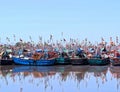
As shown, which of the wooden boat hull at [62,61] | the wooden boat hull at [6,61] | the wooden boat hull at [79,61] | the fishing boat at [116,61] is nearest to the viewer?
the fishing boat at [116,61]

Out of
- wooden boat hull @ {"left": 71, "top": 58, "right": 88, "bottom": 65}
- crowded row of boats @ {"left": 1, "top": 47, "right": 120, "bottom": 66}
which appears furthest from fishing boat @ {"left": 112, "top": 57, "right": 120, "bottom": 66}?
wooden boat hull @ {"left": 71, "top": 58, "right": 88, "bottom": 65}

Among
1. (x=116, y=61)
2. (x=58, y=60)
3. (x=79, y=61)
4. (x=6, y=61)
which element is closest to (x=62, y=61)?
(x=58, y=60)

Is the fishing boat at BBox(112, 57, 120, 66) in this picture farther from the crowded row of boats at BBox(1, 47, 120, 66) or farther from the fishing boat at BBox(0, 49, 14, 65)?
the fishing boat at BBox(0, 49, 14, 65)

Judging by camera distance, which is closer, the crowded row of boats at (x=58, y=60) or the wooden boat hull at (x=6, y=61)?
the crowded row of boats at (x=58, y=60)

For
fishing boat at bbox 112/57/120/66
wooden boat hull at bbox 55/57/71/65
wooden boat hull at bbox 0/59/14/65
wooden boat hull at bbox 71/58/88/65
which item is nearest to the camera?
fishing boat at bbox 112/57/120/66

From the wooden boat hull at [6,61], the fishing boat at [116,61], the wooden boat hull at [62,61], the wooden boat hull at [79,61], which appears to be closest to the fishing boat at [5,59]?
the wooden boat hull at [6,61]

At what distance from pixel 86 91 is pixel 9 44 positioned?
36.8 meters

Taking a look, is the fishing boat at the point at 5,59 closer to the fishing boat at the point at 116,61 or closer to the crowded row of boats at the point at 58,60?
the crowded row of boats at the point at 58,60

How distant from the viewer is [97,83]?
25828 millimetres

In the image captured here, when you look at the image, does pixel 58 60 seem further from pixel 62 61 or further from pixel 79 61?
pixel 79 61

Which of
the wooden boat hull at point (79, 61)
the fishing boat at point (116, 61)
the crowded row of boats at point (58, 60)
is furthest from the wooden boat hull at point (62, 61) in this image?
the fishing boat at point (116, 61)

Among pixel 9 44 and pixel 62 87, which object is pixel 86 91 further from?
pixel 9 44

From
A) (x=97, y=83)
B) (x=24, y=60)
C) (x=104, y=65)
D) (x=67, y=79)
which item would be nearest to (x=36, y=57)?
(x=24, y=60)

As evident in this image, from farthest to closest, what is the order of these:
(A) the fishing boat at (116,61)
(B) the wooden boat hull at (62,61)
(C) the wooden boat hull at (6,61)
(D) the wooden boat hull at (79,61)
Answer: (B) the wooden boat hull at (62,61) → (C) the wooden boat hull at (6,61) → (D) the wooden boat hull at (79,61) → (A) the fishing boat at (116,61)
